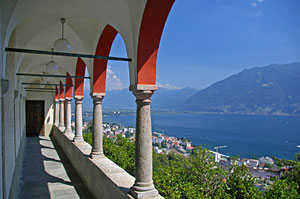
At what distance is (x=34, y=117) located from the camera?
17.2 metres

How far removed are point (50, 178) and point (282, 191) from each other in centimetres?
616

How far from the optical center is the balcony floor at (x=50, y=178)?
5.78 metres

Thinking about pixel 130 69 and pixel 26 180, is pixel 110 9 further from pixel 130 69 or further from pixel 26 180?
pixel 26 180

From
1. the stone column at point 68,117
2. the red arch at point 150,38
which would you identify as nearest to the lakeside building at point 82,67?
the red arch at point 150,38

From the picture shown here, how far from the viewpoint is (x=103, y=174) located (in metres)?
4.80

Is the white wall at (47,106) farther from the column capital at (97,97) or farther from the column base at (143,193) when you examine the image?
the column base at (143,193)

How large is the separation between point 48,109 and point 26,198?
13.1m

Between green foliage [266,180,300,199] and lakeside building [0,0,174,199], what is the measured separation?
1.91 m

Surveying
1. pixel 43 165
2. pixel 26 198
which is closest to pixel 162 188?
pixel 26 198

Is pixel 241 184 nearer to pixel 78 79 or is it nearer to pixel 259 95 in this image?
pixel 78 79

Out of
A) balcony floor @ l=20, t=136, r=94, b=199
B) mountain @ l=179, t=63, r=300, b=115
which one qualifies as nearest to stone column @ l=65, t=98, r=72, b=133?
balcony floor @ l=20, t=136, r=94, b=199

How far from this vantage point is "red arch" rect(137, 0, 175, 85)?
3590 mm

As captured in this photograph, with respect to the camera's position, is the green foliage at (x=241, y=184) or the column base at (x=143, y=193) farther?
the green foliage at (x=241, y=184)

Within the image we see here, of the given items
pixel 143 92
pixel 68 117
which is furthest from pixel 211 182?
pixel 68 117
